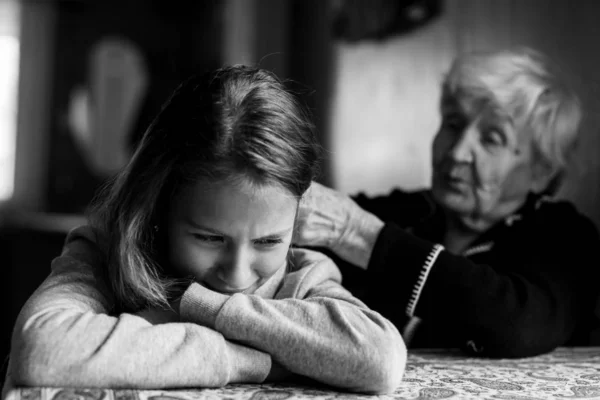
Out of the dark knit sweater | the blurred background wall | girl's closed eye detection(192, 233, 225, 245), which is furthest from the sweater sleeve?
the blurred background wall

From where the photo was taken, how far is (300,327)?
3.10 feet

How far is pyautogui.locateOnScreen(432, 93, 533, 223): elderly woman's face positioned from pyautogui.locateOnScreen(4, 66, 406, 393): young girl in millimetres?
555

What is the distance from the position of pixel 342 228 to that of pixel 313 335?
430 millimetres

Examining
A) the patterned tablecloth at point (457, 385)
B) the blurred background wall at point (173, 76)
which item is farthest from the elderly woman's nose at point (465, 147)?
the blurred background wall at point (173, 76)

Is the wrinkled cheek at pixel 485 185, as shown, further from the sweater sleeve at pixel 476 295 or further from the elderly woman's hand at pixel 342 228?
the elderly woman's hand at pixel 342 228

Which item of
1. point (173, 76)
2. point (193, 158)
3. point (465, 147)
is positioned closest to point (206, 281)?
point (193, 158)

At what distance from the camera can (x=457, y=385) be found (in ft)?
3.42

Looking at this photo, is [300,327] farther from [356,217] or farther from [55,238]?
[55,238]

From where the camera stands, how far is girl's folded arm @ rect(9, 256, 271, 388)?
0.86 m

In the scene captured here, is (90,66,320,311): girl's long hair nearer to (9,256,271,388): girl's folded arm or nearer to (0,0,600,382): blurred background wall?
(9,256,271,388): girl's folded arm

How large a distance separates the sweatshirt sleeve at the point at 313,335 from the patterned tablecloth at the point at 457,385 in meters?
0.03

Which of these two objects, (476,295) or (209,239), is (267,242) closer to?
(209,239)

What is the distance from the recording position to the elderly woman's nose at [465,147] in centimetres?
153

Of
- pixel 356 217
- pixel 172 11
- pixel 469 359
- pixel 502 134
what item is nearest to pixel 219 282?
pixel 356 217
